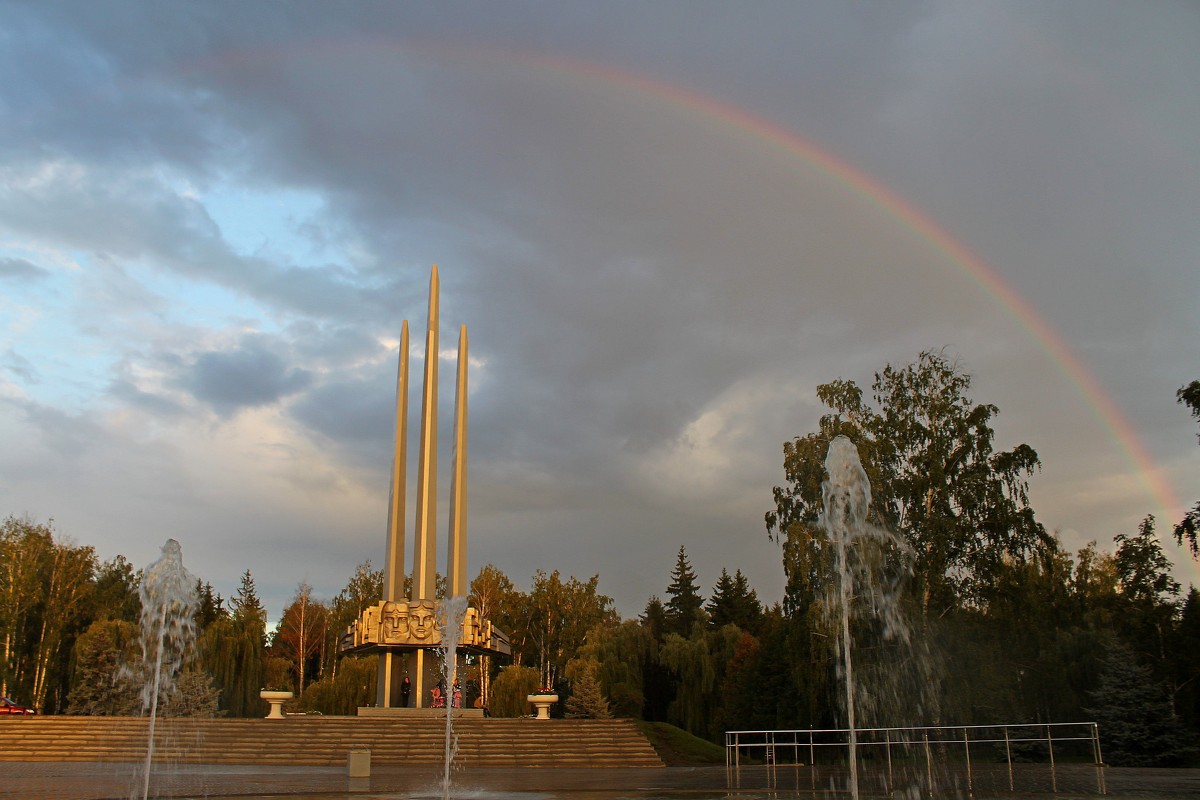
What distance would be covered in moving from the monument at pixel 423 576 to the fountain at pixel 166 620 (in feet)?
22.2

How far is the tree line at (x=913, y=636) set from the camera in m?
26.9

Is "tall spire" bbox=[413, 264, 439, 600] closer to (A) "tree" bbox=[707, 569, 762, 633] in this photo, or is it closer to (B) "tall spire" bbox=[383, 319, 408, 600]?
(B) "tall spire" bbox=[383, 319, 408, 600]

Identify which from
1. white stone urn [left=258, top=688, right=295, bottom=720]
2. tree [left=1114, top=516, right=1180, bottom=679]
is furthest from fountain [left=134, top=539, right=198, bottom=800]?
tree [left=1114, top=516, right=1180, bottom=679]

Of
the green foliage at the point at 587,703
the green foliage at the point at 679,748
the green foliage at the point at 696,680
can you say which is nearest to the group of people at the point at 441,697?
the green foliage at the point at 587,703

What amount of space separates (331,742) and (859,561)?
1624 cm

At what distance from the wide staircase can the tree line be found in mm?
4478

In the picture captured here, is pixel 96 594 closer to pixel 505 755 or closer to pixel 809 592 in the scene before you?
pixel 505 755

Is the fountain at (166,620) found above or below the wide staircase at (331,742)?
above

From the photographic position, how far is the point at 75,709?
36938 mm

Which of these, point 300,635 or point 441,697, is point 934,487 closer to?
point 441,697

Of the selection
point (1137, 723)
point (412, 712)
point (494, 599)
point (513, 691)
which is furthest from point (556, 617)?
point (1137, 723)

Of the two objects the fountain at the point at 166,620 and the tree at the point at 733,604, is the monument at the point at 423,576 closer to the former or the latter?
the fountain at the point at 166,620

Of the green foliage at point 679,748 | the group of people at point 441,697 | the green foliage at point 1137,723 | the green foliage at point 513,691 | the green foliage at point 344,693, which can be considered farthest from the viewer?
the green foliage at point 513,691

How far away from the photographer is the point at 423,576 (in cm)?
3566
